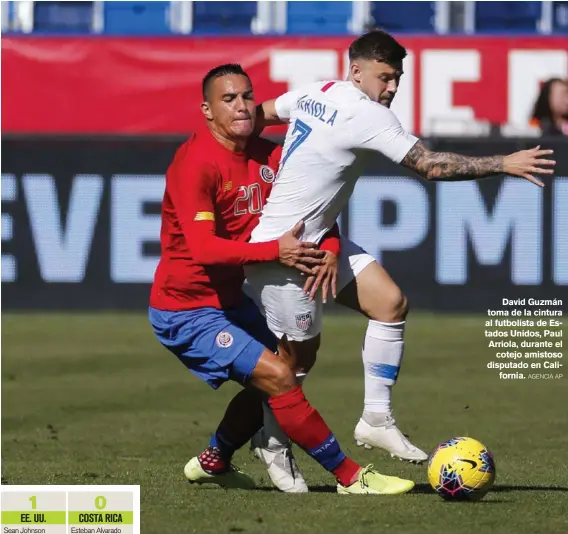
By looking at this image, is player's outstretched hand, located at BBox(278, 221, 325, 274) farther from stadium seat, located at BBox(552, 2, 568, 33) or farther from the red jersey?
stadium seat, located at BBox(552, 2, 568, 33)

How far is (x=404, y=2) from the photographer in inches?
915

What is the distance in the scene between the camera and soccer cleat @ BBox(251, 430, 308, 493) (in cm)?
784

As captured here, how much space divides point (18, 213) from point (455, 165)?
12.3 meters

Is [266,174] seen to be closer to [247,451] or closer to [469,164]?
[469,164]

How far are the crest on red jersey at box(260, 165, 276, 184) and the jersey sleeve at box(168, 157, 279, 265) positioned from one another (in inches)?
19.1

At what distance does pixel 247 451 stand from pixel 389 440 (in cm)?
271

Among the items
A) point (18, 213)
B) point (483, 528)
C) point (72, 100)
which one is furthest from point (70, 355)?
point (483, 528)

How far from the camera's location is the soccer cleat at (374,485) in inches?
297

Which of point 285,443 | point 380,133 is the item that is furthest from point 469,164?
point 285,443

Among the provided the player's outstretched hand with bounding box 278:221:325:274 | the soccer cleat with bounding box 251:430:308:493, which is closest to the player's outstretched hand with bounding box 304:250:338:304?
the player's outstretched hand with bounding box 278:221:325:274

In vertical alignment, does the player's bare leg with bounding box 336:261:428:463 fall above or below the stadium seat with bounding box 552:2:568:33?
below

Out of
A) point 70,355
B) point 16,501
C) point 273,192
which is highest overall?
point 273,192

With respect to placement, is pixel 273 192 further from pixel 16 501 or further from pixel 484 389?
pixel 484 389

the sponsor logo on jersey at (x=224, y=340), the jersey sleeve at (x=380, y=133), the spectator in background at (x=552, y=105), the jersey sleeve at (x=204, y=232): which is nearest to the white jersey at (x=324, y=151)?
the jersey sleeve at (x=380, y=133)
